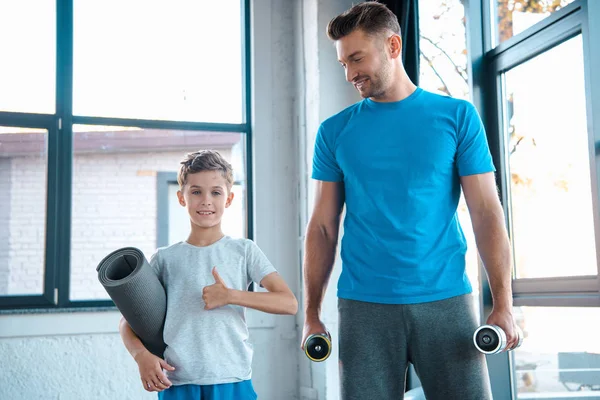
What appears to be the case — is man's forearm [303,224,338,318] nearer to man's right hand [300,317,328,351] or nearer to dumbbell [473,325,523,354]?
man's right hand [300,317,328,351]

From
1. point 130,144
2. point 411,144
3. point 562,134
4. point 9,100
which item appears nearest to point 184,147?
point 130,144

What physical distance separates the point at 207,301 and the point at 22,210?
2.11 meters

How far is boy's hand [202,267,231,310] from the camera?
5.64 feet

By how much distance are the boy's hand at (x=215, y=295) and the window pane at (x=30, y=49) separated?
2214 mm

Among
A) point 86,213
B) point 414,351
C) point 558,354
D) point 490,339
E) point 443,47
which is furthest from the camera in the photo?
point 86,213

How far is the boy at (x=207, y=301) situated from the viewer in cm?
171

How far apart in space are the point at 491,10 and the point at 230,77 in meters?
1.63

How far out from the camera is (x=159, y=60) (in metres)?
3.84

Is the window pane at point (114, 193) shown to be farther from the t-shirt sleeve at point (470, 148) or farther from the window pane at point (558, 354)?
the t-shirt sleeve at point (470, 148)

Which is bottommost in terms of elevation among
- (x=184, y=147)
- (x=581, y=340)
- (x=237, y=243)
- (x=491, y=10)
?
(x=581, y=340)

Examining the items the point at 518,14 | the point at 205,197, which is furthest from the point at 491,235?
the point at 518,14

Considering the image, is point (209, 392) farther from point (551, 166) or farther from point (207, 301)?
point (551, 166)

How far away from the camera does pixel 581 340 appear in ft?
7.54

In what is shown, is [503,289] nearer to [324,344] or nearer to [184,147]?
[324,344]
